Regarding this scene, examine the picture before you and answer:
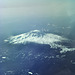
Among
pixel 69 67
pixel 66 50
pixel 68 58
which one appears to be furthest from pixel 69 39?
pixel 69 67

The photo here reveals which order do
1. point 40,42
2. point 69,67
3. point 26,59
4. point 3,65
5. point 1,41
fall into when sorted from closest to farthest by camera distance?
point 69,67 → point 3,65 → point 26,59 → point 40,42 → point 1,41

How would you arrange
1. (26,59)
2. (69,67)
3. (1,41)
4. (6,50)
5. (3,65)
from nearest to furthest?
1. (69,67)
2. (3,65)
3. (26,59)
4. (6,50)
5. (1,41)

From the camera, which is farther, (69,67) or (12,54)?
(12,54)

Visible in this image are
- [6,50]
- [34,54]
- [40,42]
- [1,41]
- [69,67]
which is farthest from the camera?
[1,41]

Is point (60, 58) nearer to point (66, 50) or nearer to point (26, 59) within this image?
point (66, 50)

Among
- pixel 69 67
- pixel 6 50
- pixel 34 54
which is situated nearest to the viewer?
pixel 69 67

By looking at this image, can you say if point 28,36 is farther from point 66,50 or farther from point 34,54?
point 66,50

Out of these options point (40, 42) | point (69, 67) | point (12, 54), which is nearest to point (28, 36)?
point (40, 42)

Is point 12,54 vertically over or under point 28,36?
under

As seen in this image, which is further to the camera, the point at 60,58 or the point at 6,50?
the point at 6,50
